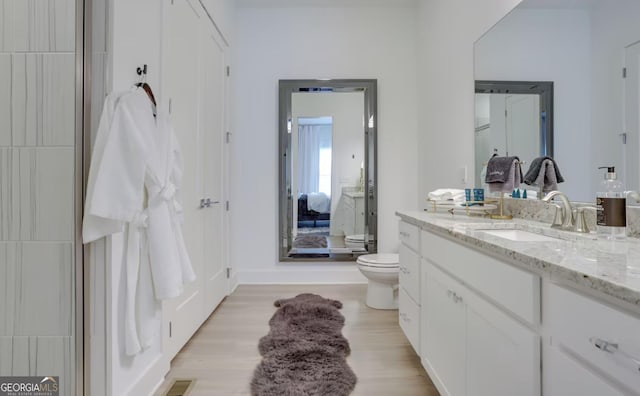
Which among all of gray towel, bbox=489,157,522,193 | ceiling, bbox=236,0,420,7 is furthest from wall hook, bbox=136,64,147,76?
ceiling, bbox=236,0,420,7

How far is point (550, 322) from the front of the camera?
741mm

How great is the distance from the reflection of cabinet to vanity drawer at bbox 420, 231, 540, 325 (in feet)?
6.49

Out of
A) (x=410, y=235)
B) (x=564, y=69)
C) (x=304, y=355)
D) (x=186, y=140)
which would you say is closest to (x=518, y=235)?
(x=410, y=235)

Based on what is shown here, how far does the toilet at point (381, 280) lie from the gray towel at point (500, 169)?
108cm

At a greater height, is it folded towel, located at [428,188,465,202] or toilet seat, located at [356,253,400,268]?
folded towel, located at [428,188,465,202]

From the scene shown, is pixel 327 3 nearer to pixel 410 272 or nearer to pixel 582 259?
pixel 410 272

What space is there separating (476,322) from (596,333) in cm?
49

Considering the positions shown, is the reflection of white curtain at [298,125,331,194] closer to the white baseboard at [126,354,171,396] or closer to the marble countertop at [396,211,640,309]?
the white baseboard at [126,354,171,396]

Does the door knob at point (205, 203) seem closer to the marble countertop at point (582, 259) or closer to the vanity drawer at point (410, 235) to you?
the vanity drawer at point (410, 235)

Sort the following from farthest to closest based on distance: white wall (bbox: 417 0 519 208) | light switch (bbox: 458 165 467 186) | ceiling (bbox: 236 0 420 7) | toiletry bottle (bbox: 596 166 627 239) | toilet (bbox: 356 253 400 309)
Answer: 1. ceiling (bbox: 236 0 420 7)
2. toilet (bbox: 356 253 400 309)
3. light switch (bbox: 458 165 467 186)
4. white wall (bbox: 417 0 519 208)
5. toiletry bottle (bbox: 596 166 627 239)

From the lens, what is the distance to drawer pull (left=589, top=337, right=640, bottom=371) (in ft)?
1.74

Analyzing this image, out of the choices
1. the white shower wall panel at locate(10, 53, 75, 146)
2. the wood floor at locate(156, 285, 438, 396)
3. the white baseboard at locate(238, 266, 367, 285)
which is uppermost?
the white shower wall panel at locate(10, 53, 75, 146)

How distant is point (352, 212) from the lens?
345 cm

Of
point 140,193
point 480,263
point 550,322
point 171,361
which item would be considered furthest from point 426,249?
point 171,361
